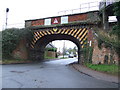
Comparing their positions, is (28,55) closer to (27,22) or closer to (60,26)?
(27,22)

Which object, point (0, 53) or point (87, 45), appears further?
point (0, 53)

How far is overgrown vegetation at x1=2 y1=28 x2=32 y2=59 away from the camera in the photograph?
2079 centimetres

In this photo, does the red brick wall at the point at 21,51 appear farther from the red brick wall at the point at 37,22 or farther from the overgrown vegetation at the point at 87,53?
the overgrown vegetation at the point at 87,53

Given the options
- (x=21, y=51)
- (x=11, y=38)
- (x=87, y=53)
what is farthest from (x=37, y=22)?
(x=87, y=53)

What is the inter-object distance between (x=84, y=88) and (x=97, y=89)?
0.53m

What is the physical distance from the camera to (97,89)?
19.9ft

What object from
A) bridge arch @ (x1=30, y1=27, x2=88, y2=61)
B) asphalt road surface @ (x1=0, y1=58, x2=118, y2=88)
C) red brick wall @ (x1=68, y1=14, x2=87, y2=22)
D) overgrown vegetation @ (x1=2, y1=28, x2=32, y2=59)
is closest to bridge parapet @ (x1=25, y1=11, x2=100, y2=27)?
red brick wall @ (x1=68, y1=14, x2=87, y2=22)

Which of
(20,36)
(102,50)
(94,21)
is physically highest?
(94,21)

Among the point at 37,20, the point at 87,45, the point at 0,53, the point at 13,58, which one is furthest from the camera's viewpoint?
the point at 37,20

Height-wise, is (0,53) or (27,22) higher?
(27,22)

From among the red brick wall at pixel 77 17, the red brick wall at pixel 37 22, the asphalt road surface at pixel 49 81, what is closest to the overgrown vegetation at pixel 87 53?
the red brick wall at pixel 77 17

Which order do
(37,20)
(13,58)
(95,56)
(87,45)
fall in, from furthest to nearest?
(37,20), (13,58), (87,45), (95,56)

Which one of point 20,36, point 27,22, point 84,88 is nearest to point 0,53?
point 20,36

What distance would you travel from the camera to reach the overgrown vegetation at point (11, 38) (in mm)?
20792
